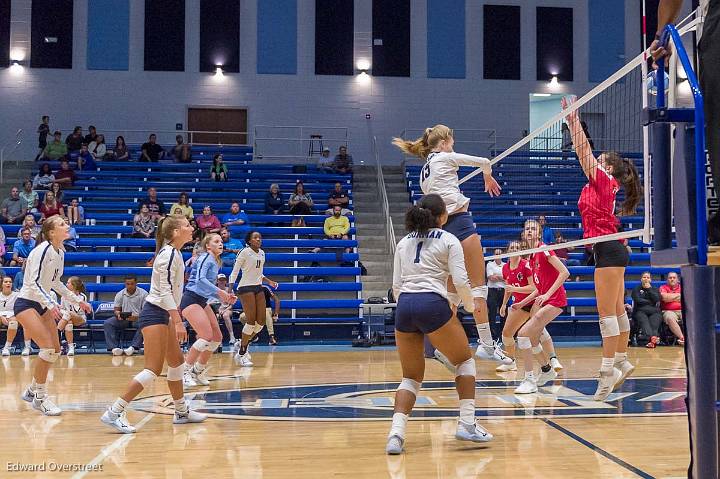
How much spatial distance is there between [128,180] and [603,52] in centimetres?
1469

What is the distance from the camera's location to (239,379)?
369 inches

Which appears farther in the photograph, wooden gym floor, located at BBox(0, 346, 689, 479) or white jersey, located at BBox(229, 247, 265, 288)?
white jersey, located at BBox(229, 247, 265, 288)

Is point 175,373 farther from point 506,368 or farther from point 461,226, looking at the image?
point 506,368

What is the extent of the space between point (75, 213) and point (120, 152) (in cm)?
390

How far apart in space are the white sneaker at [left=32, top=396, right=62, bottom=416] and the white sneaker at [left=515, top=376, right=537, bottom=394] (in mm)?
4468

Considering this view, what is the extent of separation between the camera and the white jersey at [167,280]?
19.9ft

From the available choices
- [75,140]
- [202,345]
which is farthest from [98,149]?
[202,345]

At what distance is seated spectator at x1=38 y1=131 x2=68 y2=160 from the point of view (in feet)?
66.3

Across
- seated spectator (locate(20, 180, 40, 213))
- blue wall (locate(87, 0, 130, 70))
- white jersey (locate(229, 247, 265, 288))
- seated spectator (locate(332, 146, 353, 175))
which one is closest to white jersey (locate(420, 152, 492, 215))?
white jersey (locate(229, 247, 265, 288))

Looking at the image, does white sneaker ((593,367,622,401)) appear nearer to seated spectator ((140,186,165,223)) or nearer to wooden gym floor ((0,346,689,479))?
wooden gym floor ((0,346,689,479))

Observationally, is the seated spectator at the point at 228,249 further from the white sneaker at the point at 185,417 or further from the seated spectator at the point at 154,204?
the white sneaker at the point at 185,417

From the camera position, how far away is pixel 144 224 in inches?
653

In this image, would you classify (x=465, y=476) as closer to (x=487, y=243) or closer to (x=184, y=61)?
(x=487, y=243)

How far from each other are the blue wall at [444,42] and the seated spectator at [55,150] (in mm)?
10722
